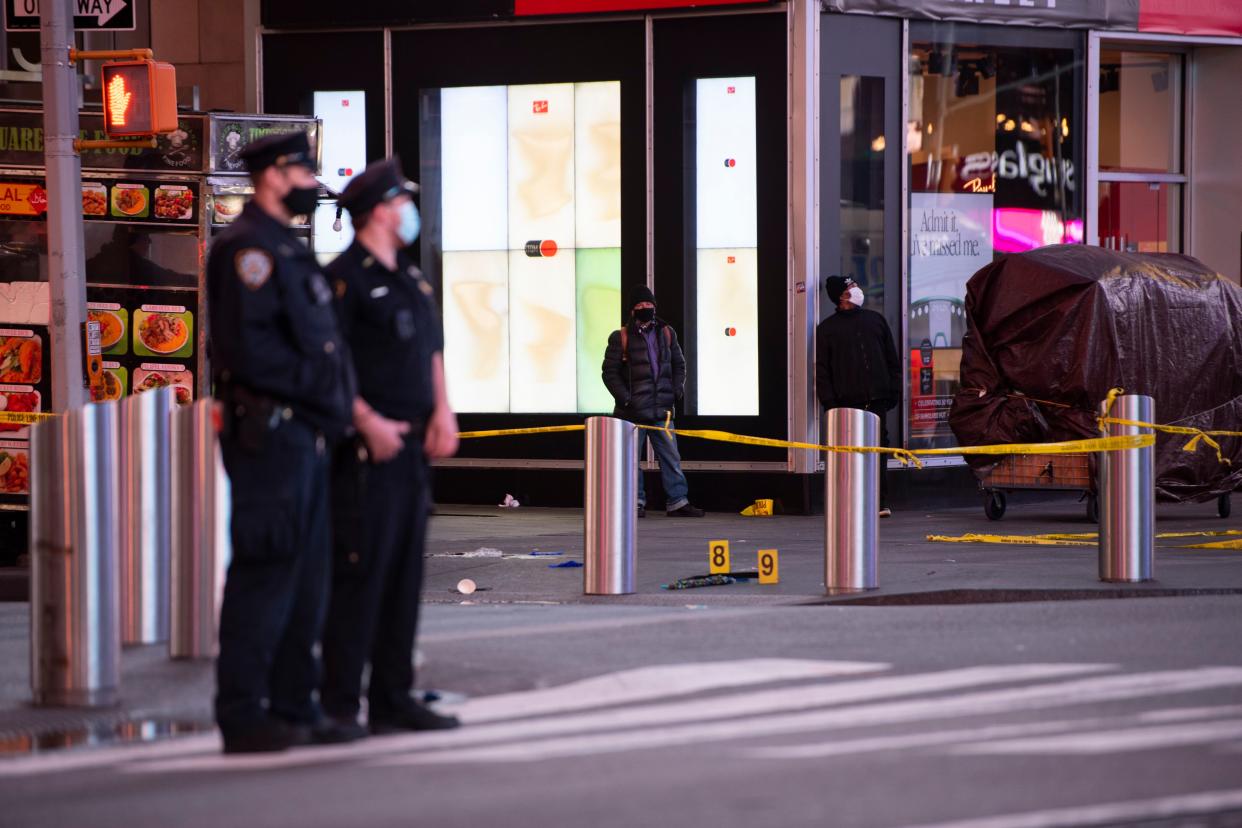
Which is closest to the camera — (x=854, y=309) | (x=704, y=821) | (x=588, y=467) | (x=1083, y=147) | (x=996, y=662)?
(x=704, y=821)

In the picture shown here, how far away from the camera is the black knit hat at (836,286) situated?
1734cm

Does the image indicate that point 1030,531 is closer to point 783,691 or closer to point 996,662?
point 996,662

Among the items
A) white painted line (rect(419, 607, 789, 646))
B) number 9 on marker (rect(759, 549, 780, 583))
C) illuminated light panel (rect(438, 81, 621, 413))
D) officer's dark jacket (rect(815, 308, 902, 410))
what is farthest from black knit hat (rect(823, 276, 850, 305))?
white painted line (rect(419, 607, 789, 646))

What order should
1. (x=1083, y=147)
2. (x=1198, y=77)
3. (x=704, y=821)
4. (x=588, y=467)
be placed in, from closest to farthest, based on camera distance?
1. (x=704, y=821)
2. (x=588, y=467)
3. (x=1083, y=147)
4. (x=1198, y=77)

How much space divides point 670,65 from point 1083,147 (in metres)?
4.57

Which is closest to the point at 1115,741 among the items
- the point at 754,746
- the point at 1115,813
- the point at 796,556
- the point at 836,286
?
the point at 1115,813

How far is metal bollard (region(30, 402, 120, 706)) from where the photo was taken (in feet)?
24.2

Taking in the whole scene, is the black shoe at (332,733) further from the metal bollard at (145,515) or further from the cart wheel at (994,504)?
the cart wheel at (994,504)

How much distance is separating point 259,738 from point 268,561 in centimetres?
59

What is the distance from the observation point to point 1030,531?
15930mm

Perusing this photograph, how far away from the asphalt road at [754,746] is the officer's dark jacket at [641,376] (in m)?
7.98

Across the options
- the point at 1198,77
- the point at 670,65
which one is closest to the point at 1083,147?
the point at 1198,77

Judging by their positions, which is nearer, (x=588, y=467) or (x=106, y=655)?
(x=106, y=655)

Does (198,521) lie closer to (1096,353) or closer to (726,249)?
(1096,353)
